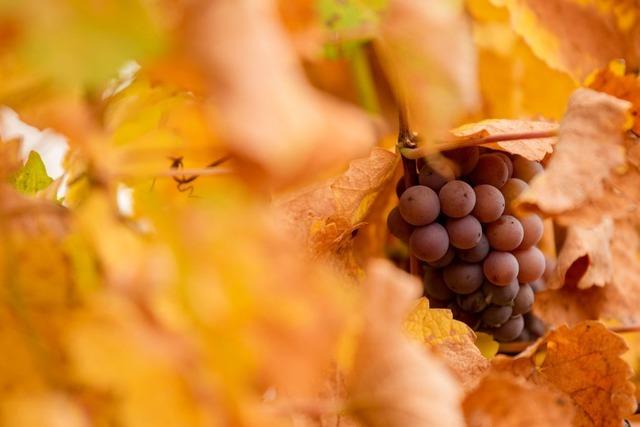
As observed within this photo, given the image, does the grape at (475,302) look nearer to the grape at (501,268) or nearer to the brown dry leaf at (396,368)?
the grape at (501,268)

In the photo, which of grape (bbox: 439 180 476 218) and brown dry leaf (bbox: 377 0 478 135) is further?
grape (bbox: 439 180 476 218)

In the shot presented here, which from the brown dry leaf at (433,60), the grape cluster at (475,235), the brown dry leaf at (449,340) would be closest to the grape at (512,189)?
the grape cluster at (475,235)

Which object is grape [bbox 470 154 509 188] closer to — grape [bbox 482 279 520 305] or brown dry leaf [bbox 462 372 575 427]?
grape [bbox 482 279 520 305]

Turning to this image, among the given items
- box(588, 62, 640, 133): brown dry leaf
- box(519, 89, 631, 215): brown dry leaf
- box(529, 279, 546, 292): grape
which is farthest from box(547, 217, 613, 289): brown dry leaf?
box(519, 89, 631, 215): brown dry leaf

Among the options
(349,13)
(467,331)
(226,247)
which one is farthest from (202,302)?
(467,331)

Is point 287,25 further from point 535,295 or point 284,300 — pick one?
point 535,295

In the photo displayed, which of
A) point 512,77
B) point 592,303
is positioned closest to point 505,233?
point 592,303

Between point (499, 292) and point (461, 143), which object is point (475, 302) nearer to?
point (499, 292)
